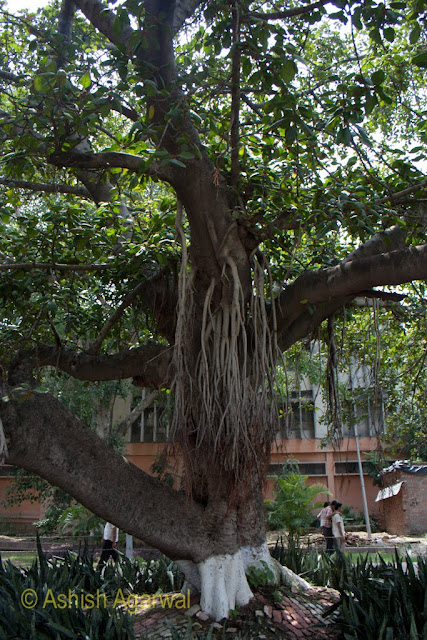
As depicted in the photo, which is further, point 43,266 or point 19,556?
point 19,556

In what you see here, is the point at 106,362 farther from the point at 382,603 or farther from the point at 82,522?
the point at 82,522

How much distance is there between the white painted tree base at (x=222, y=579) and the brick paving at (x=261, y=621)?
98 mm

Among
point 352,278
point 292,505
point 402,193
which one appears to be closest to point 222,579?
point 352,278

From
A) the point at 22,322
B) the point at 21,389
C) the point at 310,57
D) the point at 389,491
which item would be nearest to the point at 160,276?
the point at 22,322

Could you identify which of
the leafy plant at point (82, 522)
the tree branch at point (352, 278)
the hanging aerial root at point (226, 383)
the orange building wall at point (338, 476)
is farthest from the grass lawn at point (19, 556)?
the orange building wall at point (338, 476)

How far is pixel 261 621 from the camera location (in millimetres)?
5051

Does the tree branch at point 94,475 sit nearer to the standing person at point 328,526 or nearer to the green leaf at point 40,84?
the green leaf at point 40,84

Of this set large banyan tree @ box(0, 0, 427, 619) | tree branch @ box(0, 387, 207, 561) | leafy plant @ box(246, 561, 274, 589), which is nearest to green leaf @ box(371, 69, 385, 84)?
large banyan tree @ box(0, 0, 427, 619)

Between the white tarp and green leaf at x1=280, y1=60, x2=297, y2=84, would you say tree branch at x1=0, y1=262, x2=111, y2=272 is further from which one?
the white tarp

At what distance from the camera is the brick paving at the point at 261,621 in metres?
4.88

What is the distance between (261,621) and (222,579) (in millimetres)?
482

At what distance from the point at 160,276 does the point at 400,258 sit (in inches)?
106

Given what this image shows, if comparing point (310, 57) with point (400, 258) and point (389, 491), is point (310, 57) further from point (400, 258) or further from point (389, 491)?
point (389, 491)

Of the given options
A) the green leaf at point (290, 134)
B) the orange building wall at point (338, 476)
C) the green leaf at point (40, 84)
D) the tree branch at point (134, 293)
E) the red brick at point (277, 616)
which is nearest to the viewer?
the green leaf at point (40, 84)
